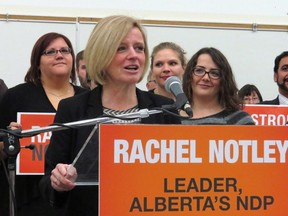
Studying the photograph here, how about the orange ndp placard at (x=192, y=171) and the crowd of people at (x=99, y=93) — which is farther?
the crowd of people at (x=99, y=93)

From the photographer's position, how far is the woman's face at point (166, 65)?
4.58 m

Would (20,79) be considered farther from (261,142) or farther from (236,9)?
(261,142)

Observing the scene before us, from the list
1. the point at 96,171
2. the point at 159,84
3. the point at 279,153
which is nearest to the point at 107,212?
the point at 96,171

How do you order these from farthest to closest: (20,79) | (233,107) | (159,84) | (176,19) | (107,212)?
(176,19), (20,79), (159,84), (233,107), (107,212)

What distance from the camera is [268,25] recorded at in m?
8.61

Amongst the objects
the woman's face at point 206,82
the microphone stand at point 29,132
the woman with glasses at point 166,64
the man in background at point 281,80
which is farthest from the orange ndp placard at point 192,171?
the man in background at point 281,80

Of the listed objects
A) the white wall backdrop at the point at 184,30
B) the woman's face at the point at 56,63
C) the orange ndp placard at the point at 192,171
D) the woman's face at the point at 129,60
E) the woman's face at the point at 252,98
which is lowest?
the orange ndp placard at the point at 192,171

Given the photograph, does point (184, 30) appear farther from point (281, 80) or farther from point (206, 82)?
point (206, 82)

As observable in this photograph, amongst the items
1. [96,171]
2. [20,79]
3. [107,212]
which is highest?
[20,79]

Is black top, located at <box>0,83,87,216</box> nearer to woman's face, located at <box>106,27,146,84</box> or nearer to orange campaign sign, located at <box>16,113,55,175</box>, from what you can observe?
orange campaign sign, located at <box>16,113,55,175</box>

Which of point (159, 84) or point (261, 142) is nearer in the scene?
point (261, 142)

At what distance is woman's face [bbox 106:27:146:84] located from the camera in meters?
2.61

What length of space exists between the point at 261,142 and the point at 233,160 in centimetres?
12

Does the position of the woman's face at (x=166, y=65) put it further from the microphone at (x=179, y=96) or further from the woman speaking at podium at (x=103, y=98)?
the microphone at (x=179, y=96)
